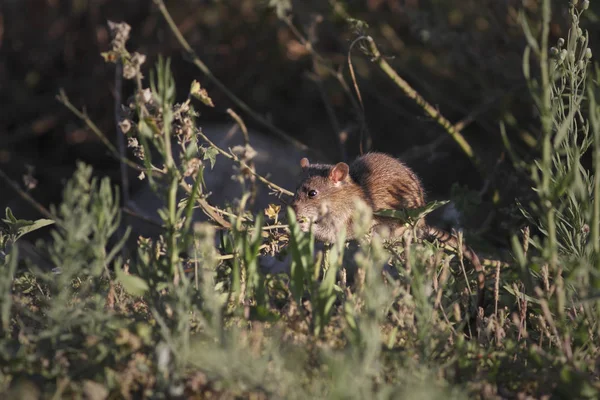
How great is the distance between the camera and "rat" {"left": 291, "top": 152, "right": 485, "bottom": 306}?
399 cm

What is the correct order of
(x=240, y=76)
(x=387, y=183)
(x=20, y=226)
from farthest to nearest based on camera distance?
(x=240, y=76) < (x=387, y=183) < (x=20, y=226)

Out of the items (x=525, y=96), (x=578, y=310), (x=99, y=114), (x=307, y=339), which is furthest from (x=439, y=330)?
(x=99, y=114)

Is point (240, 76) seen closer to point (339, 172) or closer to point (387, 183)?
point (339, 172)

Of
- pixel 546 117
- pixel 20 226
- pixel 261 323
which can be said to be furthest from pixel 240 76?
pixel 546 117

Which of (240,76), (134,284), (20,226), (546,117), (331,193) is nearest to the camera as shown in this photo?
(546,117)

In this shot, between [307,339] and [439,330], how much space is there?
0.44 metres

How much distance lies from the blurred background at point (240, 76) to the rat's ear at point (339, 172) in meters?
2.03

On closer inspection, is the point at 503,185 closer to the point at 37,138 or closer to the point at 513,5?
the point at 513,5

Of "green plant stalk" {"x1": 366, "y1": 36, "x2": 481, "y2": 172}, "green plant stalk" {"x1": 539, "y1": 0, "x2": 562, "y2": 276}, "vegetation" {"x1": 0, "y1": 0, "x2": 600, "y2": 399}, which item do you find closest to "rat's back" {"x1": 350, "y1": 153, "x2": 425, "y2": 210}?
"green plant stalk" {"x1": 366, "y1": 36, "x2": 481, "y2": 172}

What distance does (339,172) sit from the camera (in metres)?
4.23

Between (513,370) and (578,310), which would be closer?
(513,370)

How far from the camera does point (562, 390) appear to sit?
2.24 m

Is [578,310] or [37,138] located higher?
[37,138]

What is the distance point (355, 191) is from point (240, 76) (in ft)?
11.4
